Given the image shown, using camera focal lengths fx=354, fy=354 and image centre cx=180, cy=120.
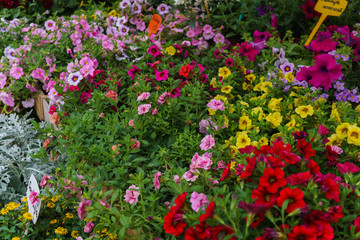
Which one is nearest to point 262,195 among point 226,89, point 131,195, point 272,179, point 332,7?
point 272,179

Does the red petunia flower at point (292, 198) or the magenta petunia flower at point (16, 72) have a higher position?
the red petunia flower at point (292, 198)

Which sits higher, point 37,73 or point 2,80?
point 37,73

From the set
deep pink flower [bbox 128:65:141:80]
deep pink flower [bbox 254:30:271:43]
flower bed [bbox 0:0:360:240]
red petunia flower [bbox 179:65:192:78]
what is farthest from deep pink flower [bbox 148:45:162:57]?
deep pink flower [bbox 254:30:271:43]

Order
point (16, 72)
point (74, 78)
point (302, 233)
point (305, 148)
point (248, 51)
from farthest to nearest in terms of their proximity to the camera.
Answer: point (16, 72) < point (248, 51) < point (74, 78) < point (305, 148) < point (302, 233)

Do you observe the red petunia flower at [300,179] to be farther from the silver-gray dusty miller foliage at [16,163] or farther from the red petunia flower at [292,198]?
the silver-gray dusty miller foliage at [16,163]

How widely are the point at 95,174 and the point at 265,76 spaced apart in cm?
111

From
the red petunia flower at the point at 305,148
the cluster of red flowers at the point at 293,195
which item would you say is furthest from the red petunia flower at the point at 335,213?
the red petunia flower at the point at 305,148

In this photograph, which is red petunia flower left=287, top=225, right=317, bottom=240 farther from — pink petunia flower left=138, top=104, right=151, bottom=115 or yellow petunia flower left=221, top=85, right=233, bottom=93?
yellow petunia flower left=221, top=85, right=233, bottom=93

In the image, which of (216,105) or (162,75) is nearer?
(216,105)

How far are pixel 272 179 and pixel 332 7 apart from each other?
1633 mm

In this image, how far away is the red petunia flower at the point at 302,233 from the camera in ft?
2.94

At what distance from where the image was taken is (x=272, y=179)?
3.26 ft

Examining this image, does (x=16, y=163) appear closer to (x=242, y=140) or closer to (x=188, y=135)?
(x=188, y=135)

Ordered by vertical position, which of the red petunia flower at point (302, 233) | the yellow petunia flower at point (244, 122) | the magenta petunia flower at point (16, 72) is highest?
the red petunia flower at point (302, 233)
